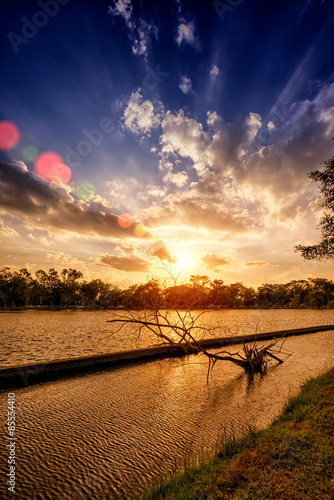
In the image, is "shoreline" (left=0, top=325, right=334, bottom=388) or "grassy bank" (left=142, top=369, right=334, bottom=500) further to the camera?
"shoreline" (left=0, top=325, right=334, bottom=388)

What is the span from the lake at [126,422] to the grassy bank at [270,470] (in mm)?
734

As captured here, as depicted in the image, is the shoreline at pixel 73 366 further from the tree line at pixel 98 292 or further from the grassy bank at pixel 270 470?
the tree line at pixel 98 292

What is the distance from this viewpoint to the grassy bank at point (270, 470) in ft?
9.86

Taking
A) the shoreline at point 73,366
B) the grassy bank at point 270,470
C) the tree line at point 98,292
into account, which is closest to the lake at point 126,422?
the shoreline at point 73,366

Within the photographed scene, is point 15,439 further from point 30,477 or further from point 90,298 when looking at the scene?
point 90,298

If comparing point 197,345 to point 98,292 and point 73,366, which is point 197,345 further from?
point 98,292

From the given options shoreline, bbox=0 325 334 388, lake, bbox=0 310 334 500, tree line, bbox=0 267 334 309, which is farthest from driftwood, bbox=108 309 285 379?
tree line, bbox=0 267 334 309

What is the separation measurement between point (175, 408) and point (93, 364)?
5.61 metres

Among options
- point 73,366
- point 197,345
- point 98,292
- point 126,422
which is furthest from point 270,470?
point 98,292

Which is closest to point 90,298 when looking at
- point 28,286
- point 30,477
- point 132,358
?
point 28,286

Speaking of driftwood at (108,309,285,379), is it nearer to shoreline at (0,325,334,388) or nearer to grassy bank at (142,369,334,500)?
shoreline at (0,325,334,388)

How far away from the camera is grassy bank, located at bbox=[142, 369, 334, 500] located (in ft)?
9.86

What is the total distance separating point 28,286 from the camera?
110 meters

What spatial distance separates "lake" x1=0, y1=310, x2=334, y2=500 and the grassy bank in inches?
28.9
